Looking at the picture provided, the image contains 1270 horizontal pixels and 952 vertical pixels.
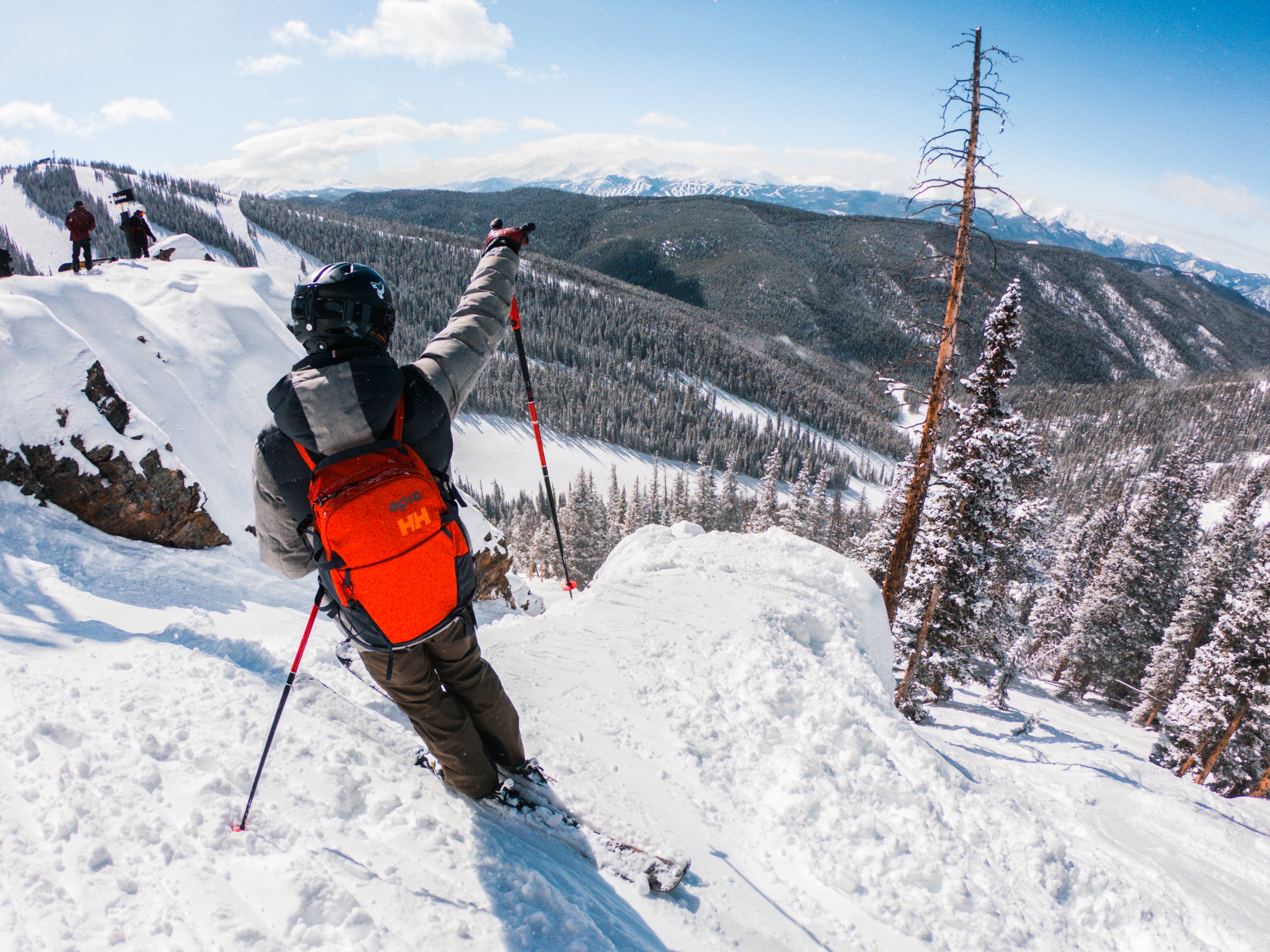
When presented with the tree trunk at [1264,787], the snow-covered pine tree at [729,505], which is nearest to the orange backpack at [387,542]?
the tree trunk at [1264,787]

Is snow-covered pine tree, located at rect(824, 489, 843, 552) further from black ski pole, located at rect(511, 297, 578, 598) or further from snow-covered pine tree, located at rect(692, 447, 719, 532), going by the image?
black ski pole, located at rect(511, 297, 578, 598)

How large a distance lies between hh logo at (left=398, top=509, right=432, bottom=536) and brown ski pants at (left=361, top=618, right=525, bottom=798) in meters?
0.72

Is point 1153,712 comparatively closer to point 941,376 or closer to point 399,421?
point 941,376

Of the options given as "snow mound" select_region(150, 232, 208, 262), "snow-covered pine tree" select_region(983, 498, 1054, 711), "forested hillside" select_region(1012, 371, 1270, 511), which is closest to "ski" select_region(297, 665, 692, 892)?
"snow-covered pine tree" select_region(983, 498, 1054, 711)

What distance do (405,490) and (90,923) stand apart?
2.13 metres

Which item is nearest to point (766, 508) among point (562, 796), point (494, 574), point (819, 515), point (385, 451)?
point (819, 515)

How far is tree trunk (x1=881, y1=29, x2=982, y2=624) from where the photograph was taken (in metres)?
9.60

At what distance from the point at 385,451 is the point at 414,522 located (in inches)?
15.8

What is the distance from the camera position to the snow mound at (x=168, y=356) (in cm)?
908

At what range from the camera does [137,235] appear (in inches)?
666

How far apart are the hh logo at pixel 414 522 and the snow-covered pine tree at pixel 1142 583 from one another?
37.3 m

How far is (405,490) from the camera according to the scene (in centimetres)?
282

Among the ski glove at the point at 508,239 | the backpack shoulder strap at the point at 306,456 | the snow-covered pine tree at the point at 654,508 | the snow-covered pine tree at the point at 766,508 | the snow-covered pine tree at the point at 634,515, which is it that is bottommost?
the snow-covered pine tree at the point at 654,508

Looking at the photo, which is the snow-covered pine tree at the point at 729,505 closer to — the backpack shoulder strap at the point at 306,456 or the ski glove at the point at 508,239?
the ski glove at the point at 508,239
